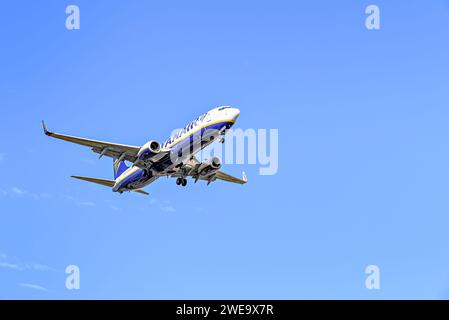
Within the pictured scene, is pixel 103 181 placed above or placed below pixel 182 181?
above

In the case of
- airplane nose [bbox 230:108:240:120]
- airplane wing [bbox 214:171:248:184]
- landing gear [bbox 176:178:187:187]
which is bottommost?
landing gear [bbox 176:178:187:187]

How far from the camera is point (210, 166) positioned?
82.6 m

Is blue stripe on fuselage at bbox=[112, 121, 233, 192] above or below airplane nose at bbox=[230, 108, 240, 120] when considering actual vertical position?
below

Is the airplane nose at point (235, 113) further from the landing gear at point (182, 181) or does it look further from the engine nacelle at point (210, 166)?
the landing gear at point (182, 181)

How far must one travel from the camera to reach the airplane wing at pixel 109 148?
2936 inches

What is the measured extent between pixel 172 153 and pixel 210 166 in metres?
8.04

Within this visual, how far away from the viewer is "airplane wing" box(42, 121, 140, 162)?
245ft

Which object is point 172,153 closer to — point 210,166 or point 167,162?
point 167,162

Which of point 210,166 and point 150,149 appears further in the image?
point 210,166

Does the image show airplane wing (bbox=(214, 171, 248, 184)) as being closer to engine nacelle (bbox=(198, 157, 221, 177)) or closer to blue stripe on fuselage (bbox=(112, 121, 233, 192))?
engine nacelle (bbox=(198, 157, 221, 177))

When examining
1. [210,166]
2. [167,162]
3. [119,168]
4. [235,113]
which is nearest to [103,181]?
[119,168]

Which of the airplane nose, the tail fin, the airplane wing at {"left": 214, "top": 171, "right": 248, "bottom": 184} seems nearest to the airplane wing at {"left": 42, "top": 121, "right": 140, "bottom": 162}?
the tail fin

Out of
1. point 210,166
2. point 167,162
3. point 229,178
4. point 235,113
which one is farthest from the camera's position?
point 229,178
